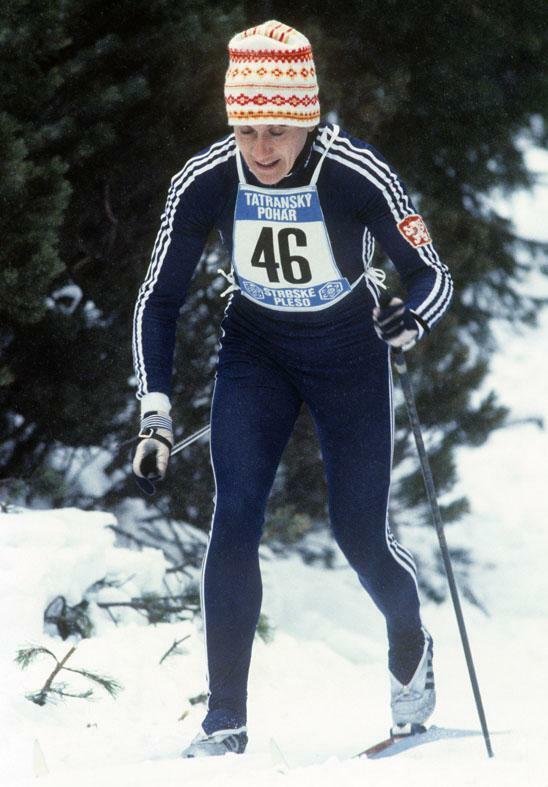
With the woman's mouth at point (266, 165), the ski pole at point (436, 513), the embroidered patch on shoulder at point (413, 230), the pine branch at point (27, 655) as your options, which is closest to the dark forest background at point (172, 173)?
the pine branch at point (27, 655)

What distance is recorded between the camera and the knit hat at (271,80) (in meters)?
3.79

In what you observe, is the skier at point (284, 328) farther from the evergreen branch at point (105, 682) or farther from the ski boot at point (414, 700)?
the evergreen branch at point (105, 682)

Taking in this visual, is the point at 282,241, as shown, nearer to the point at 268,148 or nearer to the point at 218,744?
the point at 268,148

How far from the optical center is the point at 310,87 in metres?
3.90

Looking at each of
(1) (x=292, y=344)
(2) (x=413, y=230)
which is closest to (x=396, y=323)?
(2) (x=413, y=230)

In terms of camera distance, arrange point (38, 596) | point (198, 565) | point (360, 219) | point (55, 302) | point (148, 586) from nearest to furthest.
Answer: point (360, 219)
point (38, 596)
point (148, 586)
point (55, 302)
point (198, 565)

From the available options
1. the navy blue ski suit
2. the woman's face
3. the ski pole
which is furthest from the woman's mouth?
the ski pole

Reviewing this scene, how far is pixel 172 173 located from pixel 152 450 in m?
2.55

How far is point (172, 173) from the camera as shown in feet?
20.1

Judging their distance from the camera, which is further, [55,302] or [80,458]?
[80,458]

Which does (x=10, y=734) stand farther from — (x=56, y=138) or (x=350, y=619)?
(x=350, y=619)

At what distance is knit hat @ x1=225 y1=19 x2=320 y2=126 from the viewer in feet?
12.4

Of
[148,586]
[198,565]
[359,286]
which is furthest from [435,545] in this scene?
[359,286]

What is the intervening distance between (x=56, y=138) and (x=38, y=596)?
6.14ft
